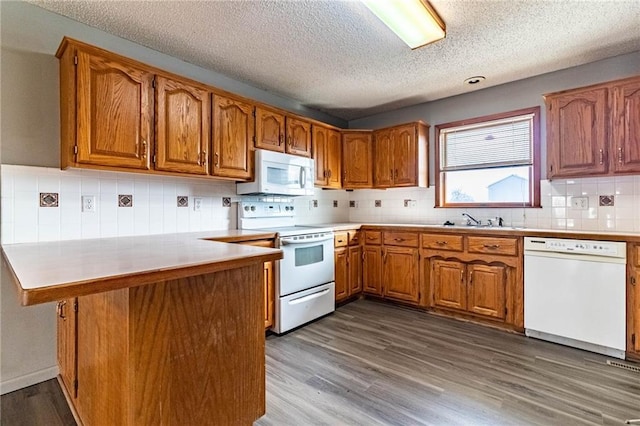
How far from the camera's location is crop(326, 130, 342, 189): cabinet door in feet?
12.9

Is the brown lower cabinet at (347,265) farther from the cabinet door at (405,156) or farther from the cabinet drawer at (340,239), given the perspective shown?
the cabinet door at (405,156)

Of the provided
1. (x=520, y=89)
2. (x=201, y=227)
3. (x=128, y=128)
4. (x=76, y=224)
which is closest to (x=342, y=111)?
(x=520, y=89)

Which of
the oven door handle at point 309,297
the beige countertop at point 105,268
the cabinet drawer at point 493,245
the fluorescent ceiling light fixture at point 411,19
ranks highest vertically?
the fluorescent ceiling light fixture at point 411,19

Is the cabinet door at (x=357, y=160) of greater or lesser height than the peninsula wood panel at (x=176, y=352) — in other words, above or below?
above

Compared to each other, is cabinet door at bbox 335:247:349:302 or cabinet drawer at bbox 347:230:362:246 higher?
cabinet drawer at bbox 347:230:362:246

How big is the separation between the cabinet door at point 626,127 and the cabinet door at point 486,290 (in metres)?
1.22

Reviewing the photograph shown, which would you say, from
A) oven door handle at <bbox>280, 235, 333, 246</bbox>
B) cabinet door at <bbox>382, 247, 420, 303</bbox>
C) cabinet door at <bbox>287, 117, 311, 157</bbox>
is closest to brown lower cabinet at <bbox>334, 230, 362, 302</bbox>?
oven door handle at <bbox>280, 235, 333, 246</bbox>

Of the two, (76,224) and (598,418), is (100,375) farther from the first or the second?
(598,418)

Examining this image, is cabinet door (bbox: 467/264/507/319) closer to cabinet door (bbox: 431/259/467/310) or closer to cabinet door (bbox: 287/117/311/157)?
cabinet door (bbox: 431/259/467/310)

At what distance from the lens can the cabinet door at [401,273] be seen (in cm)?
342

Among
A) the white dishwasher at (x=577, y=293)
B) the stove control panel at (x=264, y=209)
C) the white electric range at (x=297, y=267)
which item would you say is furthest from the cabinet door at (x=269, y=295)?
the white dishwasher at (x=577, y=293)

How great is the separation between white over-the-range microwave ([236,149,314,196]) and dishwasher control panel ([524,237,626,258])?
218 cm

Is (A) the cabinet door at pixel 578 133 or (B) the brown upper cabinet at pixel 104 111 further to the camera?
(A) the cabinet door at pixel 578 133

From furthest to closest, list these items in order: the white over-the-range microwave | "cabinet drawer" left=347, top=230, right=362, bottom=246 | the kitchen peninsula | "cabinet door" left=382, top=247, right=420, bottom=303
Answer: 1. "cabinet drawer" left=347, top=230, right=362, bottom=246
2. "cabinet door" left=382, top=247, right=420, bottom=303
3. the white over-the-range microwave
4. the kitchen peninsula
